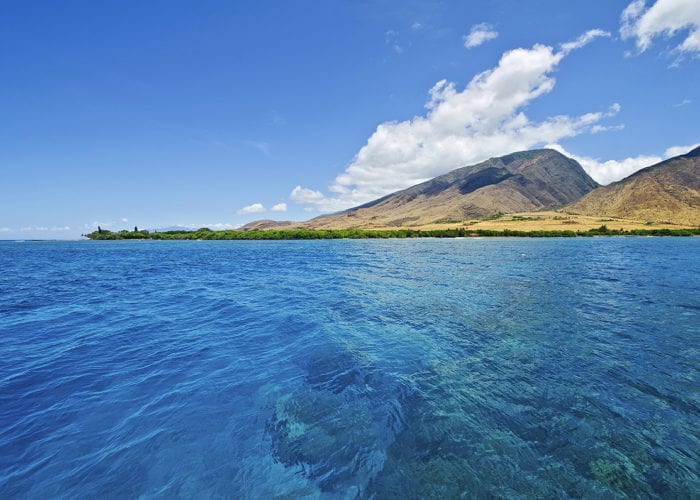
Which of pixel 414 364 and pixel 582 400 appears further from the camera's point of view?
pixel 414 364

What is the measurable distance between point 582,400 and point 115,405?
14.9 m

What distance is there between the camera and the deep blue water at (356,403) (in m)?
7.09

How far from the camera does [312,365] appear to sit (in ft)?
44.1

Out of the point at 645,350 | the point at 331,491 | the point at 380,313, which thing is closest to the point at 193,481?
the point at 331,491

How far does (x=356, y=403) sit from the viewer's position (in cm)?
1022

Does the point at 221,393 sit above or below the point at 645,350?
above

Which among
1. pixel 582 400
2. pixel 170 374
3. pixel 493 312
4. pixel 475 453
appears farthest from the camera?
pixel 493 312

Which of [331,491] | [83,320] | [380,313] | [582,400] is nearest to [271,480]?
[331,491]

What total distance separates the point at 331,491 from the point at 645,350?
1512 cm

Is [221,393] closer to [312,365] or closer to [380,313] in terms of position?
[312,365]

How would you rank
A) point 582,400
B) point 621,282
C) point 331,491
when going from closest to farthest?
point 331,491
point 582,400
point 621,282

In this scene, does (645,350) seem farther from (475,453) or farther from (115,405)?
(115,405)

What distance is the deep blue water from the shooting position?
709cm

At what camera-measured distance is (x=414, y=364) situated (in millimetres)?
13102
